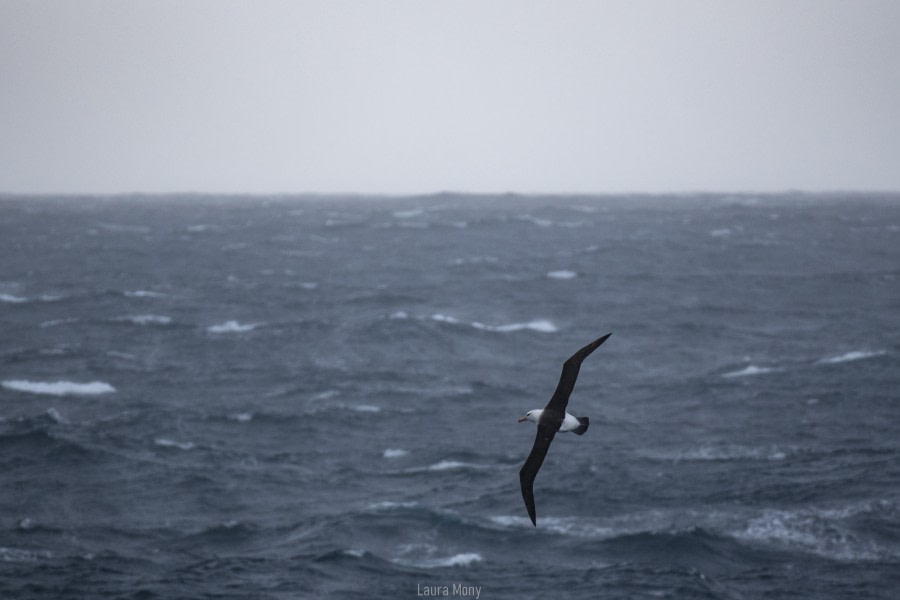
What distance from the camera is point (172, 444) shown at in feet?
115

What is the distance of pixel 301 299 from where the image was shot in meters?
67.2

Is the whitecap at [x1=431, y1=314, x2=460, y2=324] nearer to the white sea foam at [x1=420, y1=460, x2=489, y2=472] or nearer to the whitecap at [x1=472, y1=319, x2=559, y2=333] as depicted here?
the whitecap at [x1=472, y1=319, x2=559, y2=333]

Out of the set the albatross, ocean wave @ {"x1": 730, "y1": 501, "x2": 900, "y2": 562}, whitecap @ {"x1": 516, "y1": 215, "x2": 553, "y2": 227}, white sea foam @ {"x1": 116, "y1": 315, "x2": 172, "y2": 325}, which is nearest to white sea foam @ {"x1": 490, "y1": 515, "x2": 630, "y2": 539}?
ocean wave @ {"x1": 730, "y1": 501, "x2": 900, "y2": 562}

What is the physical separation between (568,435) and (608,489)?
7.51 m

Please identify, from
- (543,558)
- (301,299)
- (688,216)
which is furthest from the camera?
(688,216)

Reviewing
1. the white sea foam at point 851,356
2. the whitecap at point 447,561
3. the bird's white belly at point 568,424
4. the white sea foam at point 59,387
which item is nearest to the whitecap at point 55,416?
the white sea foam at point 59,387

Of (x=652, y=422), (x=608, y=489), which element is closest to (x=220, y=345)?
(x=652, y=422)

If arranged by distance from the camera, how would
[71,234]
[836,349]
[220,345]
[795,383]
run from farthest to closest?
1. [71,234]
2. [220,345]
3. [836,349]
4. [795,383]

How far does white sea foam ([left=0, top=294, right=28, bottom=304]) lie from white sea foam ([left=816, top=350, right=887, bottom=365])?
47.8 meters

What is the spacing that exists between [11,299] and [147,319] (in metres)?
12.5

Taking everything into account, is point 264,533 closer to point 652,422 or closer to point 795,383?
point 652,422

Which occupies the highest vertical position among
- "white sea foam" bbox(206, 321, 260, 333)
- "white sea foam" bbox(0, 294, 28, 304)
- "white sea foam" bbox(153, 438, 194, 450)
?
"white sea foam" bbox(0, 294, 28, 304)

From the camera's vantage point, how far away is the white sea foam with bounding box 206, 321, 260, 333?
183 ft

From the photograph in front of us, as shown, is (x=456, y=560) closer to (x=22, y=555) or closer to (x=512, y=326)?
(x=22, y=555)
